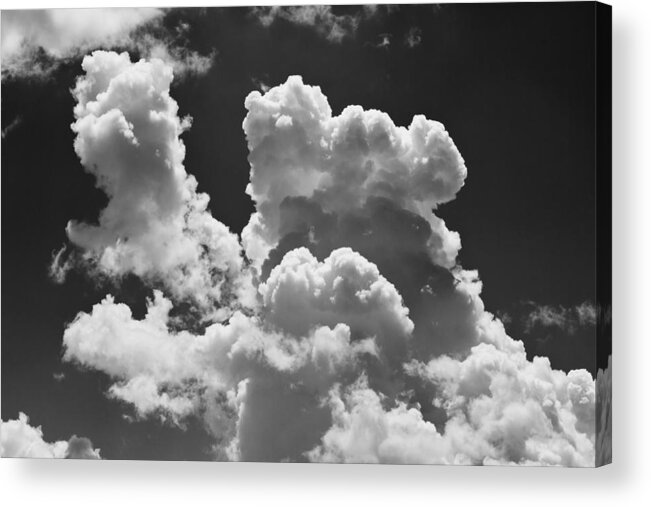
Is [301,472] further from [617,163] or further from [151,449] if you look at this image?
[617,163]

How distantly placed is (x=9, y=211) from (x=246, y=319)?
72.4 inches

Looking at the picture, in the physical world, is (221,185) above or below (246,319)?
above

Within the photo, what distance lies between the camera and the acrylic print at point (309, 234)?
920 centimetres

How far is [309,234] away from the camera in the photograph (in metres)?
9.41

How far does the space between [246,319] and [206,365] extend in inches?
16.3

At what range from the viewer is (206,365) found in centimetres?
948

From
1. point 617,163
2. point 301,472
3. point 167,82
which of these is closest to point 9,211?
point 167,82

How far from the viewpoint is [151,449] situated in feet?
31.2

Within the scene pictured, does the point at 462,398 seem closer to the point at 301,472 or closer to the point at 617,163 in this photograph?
the point at 301,472

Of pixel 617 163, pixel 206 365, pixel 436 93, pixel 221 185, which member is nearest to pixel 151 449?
pixel 206 365

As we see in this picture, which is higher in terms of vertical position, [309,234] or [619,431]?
[309,234]

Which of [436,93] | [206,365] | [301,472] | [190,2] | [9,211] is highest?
[190,2]

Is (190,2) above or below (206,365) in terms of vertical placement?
above

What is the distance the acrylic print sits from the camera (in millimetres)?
9195
